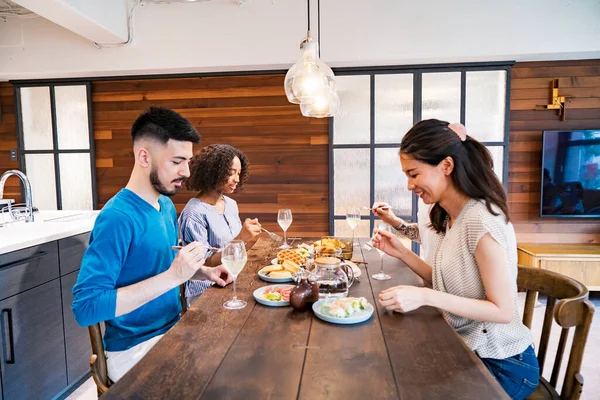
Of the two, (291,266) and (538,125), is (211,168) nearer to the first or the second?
(291,266)

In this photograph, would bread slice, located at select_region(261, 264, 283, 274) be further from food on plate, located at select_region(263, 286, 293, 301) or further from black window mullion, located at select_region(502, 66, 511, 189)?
black window mullion, located at select_region(502, 66, 511, 189)

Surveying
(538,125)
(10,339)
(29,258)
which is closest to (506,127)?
(538,125)

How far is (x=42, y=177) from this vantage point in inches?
166

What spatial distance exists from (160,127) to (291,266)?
29.7 inches

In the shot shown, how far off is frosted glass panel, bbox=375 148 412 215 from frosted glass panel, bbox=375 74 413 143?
152 mm

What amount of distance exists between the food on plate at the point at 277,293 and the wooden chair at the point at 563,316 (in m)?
0.80

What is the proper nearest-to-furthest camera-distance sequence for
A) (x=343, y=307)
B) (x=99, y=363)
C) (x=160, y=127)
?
(x=343, y=307) → (x=99, y=363) → (x=160, y=127)

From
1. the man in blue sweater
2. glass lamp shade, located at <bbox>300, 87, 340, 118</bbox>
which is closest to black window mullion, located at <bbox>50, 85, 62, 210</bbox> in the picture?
glass lamp shade, located at <bbox>300, 87, 340, 118</bbox>

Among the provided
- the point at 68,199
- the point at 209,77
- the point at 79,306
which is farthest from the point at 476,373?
the point at 68,199

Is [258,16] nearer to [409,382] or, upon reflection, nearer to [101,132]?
[101,132]

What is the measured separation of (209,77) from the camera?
3.95 metres

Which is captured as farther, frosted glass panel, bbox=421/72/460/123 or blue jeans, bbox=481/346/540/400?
frosted glass panel, bbox=421/72/460/123

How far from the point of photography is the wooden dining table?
0.85 m

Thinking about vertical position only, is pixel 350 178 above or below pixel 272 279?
above
